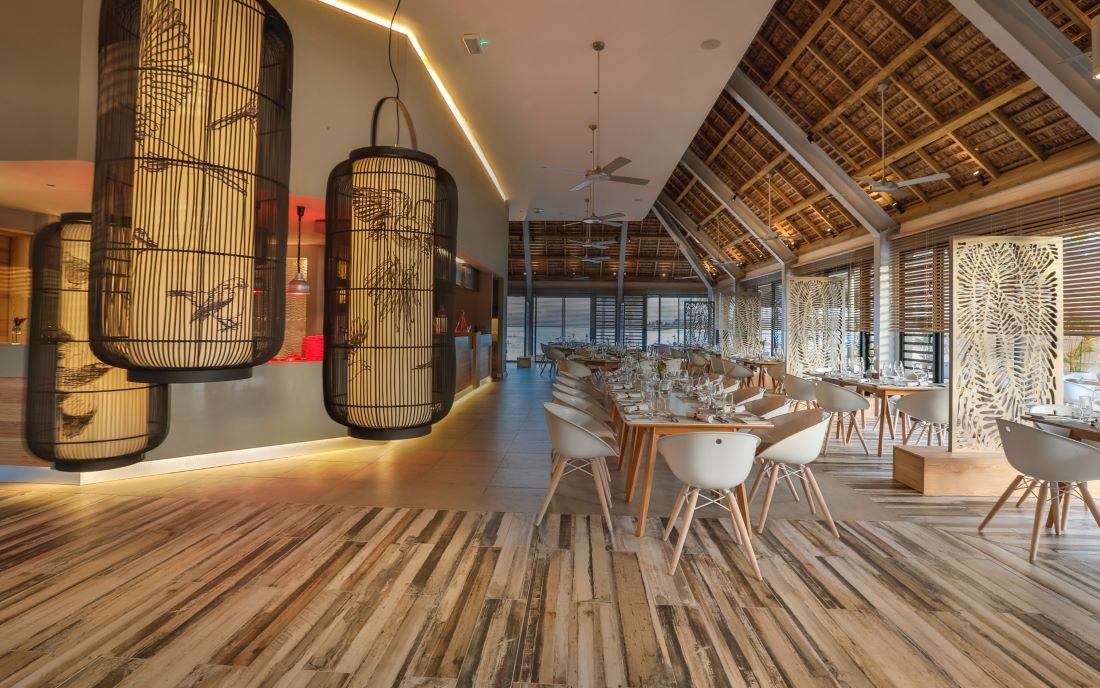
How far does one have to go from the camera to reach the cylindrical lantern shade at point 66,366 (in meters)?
3.69

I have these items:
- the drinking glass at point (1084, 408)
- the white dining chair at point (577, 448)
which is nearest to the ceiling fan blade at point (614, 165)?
the white dining chair at point (577, 448)

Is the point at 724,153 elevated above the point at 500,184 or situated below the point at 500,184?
above

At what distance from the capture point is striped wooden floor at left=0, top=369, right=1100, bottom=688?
2223 mm

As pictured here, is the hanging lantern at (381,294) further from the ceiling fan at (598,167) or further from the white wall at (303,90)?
the ceiling fan at (598,167)

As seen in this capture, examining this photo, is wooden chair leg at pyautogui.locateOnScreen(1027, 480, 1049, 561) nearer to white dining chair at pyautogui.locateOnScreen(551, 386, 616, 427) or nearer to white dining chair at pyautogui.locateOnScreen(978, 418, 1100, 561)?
white dining chair at pyautogui.locateOnScreen(978, 418, 1100, 561)

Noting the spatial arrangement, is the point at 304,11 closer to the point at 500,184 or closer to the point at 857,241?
the point at 500,184

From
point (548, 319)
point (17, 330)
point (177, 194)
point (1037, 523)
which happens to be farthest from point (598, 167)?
point (548, 319)

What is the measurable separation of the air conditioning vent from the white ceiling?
74mm

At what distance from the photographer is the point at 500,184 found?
11.0m

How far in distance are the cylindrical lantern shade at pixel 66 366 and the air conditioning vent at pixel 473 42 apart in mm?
3676

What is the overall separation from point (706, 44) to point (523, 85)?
2163mm

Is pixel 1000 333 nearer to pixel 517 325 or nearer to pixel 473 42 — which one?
pixel 473 42

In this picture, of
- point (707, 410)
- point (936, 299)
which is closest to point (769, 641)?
point (707, 410)

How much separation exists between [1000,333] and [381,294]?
5594mm
